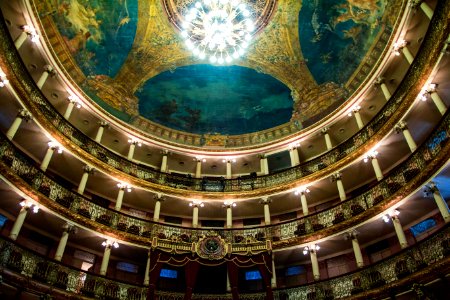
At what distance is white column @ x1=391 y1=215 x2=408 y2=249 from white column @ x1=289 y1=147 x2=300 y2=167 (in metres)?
9.60

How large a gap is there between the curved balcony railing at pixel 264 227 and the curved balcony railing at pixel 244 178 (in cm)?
333

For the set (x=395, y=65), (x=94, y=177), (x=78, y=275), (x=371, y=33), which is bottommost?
(x=78, y=275)

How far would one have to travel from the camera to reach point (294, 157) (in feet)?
96.6

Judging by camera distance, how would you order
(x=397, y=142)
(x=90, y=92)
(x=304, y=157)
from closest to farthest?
(x=397, y=142) < (x=90, y=92) < (x=304, y=157)

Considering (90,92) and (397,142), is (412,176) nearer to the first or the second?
(397,142)

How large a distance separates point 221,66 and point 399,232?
1982 centimetres

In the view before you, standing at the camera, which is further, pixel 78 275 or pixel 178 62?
pixel 178 62

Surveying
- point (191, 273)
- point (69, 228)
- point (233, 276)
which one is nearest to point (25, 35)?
point (69, 228)

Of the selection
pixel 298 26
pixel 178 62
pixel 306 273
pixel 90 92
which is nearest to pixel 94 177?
pixel 90 92

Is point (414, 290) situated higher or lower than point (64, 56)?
lower

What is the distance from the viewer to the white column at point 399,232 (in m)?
19.1

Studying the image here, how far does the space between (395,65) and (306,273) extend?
14.9m

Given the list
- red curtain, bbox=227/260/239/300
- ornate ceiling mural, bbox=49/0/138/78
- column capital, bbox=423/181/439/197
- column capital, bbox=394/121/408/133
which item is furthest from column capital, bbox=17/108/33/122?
column capital, bbox=423/181/439/197

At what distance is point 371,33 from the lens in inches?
1058
